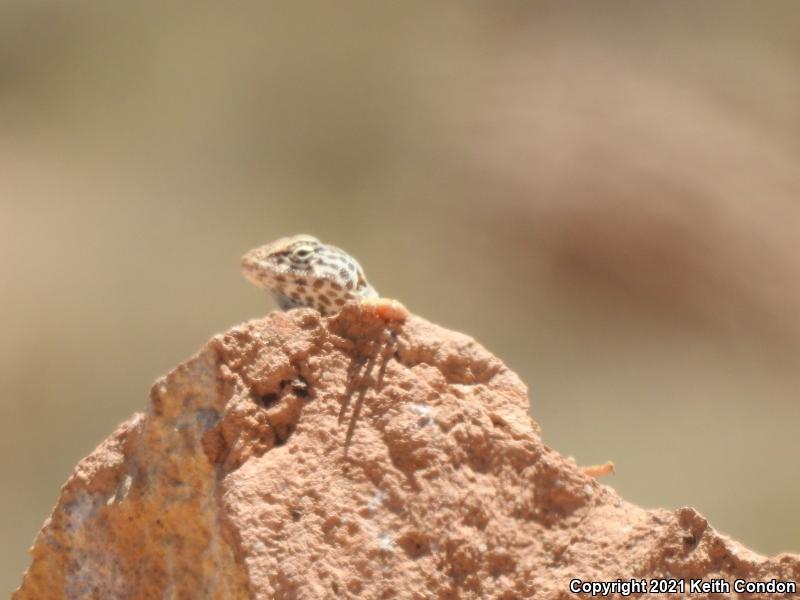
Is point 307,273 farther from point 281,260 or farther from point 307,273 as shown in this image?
point 281,260

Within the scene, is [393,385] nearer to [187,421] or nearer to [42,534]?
[187,421]

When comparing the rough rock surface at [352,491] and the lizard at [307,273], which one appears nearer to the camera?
the rough rock surface at [352,491]

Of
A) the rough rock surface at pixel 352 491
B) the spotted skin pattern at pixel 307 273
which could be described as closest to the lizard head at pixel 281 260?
the spotted skin pattern at pixel 307 273

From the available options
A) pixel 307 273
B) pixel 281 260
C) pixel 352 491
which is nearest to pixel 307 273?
pixel 307 273

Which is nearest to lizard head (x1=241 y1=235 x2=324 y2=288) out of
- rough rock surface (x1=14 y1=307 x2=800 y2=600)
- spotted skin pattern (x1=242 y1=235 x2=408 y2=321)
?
spotted skin pattern (x1=242 y1=235 x2=408 y2=321)

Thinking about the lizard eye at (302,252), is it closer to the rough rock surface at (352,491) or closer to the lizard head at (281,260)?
the lizard head at (281,260)

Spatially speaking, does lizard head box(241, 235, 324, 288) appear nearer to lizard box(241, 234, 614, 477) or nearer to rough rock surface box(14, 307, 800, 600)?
lizard box(241, 234, 614, 477)
